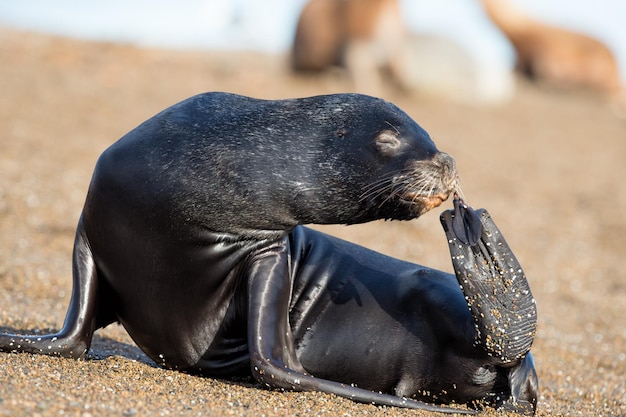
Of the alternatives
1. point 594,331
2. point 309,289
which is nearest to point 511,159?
point 594,331

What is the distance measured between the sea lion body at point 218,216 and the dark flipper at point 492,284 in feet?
0.71

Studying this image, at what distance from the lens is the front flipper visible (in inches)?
163

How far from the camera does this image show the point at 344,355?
4656 mm

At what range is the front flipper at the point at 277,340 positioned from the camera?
414cm

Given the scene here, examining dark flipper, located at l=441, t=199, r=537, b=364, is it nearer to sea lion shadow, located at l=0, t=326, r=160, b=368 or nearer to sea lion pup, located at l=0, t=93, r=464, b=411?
sea lion pup, located at l=0, t=93, r=464, b=411

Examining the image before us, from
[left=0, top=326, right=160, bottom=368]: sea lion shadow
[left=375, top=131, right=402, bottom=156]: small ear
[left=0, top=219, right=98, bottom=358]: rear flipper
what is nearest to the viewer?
[left=0, top=219, right=98, bottom=358]: rear flipper

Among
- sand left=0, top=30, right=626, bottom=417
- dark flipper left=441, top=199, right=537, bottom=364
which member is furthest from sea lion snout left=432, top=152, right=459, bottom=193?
sand left=0, top=30, right=626, bottom=417

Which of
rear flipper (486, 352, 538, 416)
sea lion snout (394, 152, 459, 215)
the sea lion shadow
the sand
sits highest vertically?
sea lion snout (394, 152, 459, 215)

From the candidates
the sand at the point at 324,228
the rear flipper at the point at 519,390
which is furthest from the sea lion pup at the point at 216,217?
the rear flipper at the point at 519,390

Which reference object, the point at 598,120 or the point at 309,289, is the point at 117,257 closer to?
the point at 309,289

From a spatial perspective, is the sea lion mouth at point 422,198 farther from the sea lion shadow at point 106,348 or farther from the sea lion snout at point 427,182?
the sea lion shadow at point 106,348

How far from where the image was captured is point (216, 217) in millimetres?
4402

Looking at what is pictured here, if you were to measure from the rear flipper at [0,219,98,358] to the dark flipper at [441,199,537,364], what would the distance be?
1.63 metres

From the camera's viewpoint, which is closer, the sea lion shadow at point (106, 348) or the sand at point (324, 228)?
the sand at point (324, 228)
